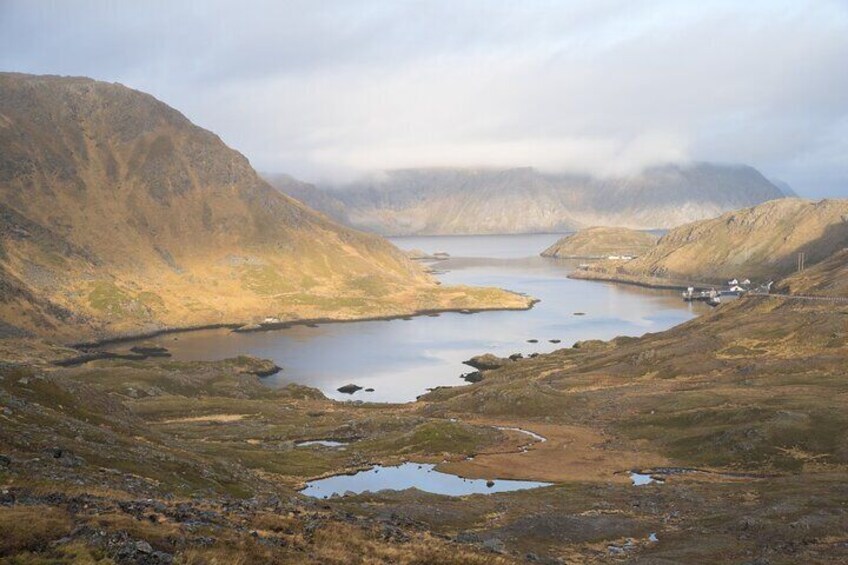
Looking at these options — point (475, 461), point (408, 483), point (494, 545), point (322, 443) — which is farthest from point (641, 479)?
point (322, 443)

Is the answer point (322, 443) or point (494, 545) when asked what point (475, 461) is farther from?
point (494, 545)

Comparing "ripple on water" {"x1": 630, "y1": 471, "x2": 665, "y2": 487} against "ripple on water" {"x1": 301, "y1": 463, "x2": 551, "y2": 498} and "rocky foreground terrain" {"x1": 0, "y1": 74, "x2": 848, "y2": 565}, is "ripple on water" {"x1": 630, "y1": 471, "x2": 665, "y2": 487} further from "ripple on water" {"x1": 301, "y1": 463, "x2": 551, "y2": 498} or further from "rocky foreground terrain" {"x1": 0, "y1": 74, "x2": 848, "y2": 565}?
"ripple on water" {"x1": 301, "y1": 463, "x2": 551, "y2": 498}

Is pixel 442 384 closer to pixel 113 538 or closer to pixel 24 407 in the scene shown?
pixel 24 407

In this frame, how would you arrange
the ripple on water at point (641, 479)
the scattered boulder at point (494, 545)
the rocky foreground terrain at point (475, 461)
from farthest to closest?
the ripple on water at point (641, 479)
the scattered boulder at point (494, 545)
the rocky foreground terrain at point (475, 461)

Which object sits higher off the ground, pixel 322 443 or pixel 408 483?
pixel 408 483

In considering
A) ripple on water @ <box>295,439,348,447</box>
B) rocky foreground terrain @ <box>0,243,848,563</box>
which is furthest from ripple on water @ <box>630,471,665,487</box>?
ripple on water @ <box>295,439,348,447</box>

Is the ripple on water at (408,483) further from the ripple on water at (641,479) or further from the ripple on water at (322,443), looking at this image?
the ripple on water at (322,443)

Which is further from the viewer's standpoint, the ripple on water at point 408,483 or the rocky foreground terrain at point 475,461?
the ripple on water at point 408,483

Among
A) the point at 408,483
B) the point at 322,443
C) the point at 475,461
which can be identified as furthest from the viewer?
the point at 322,443

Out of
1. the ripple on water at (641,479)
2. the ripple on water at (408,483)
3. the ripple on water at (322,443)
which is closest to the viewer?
the ripple on water at (408,483)

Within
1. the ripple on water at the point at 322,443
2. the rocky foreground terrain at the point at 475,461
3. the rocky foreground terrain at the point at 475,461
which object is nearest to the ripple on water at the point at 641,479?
the rocky foreground terrain at the point at 475,461

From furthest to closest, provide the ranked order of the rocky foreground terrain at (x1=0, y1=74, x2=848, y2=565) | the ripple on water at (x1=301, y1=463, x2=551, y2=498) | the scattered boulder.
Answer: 1. the ripple on water at (x1=301, y1=463, x2=551, y2=498)
2. the scattered boulder
3. the rocky foreground terrain at (x1=0, y1=74, x2=848, y2=565)

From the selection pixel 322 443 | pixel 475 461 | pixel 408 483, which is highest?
pixel 408 483

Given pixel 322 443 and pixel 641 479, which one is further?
pixel 322 443
